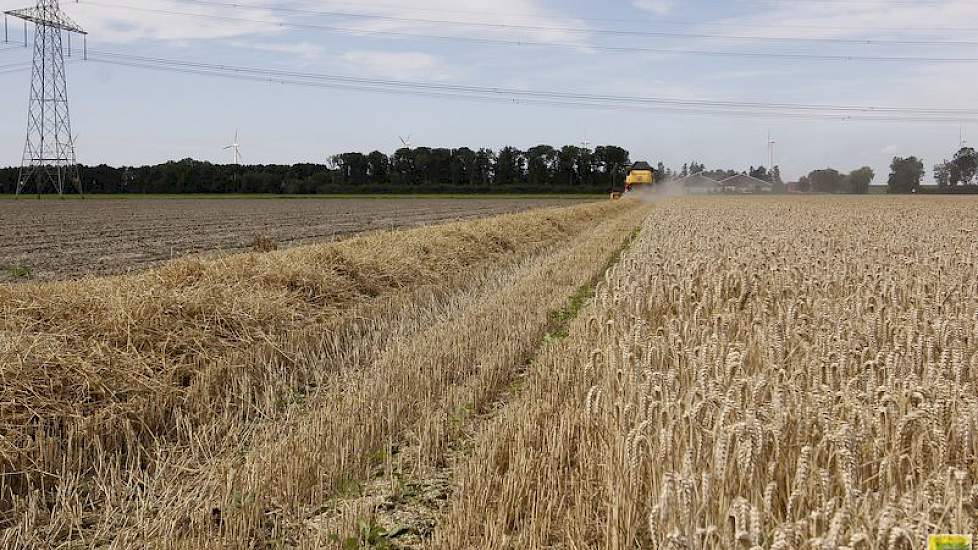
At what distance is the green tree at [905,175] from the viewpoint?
11412 cm

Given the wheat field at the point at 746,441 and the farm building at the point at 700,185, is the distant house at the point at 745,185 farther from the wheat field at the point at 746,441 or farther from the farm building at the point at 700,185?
the wheat field at the point at 746,441

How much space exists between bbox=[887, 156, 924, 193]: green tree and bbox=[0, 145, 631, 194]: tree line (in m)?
41.3

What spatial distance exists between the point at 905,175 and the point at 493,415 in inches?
5187

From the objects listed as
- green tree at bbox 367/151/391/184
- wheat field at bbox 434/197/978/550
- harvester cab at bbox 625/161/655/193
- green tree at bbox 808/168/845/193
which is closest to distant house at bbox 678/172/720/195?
green tree at bbox 808/168/845/193

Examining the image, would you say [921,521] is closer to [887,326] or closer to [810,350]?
[810,350]

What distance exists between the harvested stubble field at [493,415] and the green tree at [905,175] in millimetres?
120598

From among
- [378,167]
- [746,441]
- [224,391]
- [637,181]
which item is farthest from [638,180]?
[746,441]

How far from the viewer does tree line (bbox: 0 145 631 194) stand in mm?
95938

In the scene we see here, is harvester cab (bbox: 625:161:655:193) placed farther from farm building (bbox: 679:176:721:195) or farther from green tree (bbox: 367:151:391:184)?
green tree (bbox: 367:151:391:184)

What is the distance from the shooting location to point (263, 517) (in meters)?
3.82

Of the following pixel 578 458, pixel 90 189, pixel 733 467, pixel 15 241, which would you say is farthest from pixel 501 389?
pixel 90 189

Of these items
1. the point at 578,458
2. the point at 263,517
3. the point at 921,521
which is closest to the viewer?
the point at 921,521

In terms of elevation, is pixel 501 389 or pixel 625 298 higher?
pixel 625 298

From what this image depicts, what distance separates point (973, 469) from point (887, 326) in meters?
2.79
